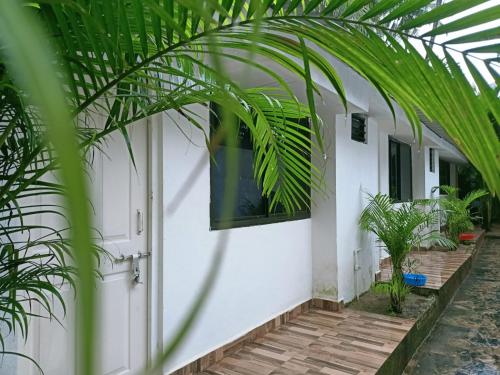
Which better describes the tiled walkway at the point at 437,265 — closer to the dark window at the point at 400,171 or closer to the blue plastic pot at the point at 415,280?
the blue plastic pot at the point at 415,280

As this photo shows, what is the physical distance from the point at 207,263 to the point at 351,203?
2512 mm

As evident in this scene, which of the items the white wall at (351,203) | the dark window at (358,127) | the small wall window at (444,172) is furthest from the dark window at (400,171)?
the small wall window at (444,172)

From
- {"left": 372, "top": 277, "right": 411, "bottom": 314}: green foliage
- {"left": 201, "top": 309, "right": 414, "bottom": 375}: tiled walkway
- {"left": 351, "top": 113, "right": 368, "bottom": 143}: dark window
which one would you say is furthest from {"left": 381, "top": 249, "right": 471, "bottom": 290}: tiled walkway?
{"left": 351, "top": 113, "right": 368, "bottom": 143}: dark window

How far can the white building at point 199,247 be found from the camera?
2168mm

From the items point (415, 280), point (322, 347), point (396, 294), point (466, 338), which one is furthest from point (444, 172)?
point (322, 347)

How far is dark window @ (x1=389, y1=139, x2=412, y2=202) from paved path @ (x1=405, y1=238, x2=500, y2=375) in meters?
2.15

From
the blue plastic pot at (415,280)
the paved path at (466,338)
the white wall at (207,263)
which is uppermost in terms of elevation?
the white wall at (207,263)

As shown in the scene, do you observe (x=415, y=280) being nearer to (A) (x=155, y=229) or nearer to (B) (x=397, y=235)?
(B) (x=397, y=235)

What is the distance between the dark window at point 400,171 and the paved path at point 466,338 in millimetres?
2146

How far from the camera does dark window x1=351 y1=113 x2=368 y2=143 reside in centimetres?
468

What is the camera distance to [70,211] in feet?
0.57

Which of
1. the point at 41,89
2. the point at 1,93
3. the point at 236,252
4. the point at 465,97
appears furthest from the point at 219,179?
the point at 41,89

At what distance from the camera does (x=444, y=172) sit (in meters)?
14.8

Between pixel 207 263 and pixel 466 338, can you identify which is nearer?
pixel 207 263
